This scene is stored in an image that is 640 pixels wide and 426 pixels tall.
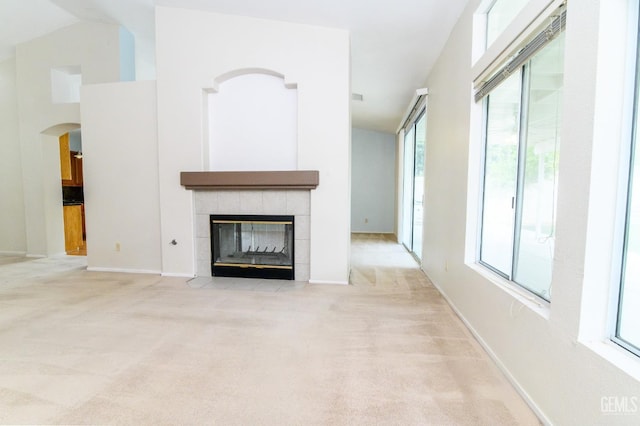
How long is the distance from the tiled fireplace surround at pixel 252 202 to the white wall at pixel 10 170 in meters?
3.63

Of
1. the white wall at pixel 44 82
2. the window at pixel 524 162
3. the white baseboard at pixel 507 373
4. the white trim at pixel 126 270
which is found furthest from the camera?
the white wall at pixel 44 82

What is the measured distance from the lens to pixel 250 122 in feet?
13.2

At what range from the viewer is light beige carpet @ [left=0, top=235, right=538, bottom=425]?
156cm

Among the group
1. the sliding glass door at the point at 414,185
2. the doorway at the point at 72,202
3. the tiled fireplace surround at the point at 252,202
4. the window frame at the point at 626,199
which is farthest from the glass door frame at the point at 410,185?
the doorway at the point at 72,202

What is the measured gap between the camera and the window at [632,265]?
118 centimetres

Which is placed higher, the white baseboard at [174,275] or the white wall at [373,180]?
the white wall at [373,180]

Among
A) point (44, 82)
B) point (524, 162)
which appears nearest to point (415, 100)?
point (524, 162)

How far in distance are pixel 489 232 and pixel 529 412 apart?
1343mm

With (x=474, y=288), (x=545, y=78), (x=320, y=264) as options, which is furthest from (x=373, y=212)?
(x=545, y=78)

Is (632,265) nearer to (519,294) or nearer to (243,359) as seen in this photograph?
(519,294)

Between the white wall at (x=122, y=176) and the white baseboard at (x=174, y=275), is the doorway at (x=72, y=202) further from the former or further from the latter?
the white baseboard at (x=174, y=275)

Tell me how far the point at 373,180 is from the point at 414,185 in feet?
8.43

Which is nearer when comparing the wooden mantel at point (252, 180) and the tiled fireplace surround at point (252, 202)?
the wooden mantel at point (252, 180)

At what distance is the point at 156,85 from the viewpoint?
13.2 feet
